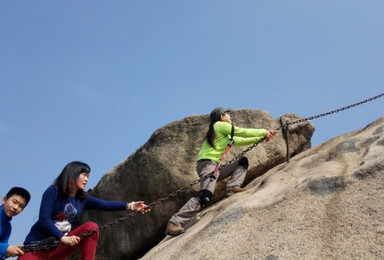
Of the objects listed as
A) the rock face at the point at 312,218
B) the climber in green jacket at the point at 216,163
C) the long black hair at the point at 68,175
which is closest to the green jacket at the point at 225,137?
the climber in green jacket at the point at 216,163

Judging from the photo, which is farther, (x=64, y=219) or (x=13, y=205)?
(x=64, y=219)

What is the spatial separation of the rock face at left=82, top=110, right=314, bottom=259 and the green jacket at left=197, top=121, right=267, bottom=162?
5.06 feet

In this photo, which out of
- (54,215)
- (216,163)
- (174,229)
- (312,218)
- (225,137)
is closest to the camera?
(312,218)

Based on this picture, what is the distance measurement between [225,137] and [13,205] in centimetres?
407

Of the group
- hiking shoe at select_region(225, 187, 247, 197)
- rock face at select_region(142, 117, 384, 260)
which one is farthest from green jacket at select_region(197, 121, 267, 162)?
rock face at select_region(142, 117, 384, 260)

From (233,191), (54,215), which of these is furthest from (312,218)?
(54,215)

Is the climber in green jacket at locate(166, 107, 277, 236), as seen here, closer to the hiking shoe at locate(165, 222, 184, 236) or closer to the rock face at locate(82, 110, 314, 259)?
the hiking shoe at locate(165, 222, 184, 236)

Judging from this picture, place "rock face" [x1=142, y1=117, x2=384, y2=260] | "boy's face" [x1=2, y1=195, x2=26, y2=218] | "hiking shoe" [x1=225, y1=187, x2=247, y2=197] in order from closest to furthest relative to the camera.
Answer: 1. "rock face" [x1=142, y1=117, x2=384, y2=260]
2. "boy's face" [x1=2, y1=195, x2=26, y2=218]
3. "hiking shoe" [x1=225, y1=187, x2=247, y2=197]

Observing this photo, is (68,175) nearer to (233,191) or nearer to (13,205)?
(13,205)

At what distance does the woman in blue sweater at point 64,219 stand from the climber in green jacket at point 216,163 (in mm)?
1865

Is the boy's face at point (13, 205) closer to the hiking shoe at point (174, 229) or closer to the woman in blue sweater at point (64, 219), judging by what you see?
the woman in blue sweater at point (64, 219)

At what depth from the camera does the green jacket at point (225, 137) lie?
8.79m

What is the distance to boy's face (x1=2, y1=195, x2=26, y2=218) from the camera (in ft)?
21.0

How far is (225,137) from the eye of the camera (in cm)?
891
